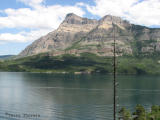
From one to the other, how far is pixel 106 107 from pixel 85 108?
15.5 m

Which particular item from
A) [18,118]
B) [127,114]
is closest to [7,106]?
[18,118]

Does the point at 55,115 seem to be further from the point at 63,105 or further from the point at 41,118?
the point at 63,105

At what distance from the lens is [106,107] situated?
167 metres

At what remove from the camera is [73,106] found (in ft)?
557

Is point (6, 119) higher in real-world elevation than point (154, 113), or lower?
lower

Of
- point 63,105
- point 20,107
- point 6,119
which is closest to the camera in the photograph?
point 6,119

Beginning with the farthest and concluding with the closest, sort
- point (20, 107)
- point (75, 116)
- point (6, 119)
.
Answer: point (20, 107) → point (75, 116) → point (6, 119)

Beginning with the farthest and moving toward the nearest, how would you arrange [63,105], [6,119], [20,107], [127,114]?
[63,105]
[20,107]
[6,119]
[127,114]

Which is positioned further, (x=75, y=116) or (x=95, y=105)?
(x=95, y=105)

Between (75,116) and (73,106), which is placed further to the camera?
(73,106)

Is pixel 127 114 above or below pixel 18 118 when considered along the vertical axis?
above

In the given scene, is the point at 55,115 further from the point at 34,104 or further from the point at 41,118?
the point at 34,104

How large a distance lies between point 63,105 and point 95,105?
2336 centimetres

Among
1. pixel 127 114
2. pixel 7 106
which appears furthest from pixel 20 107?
pixel 127 114
